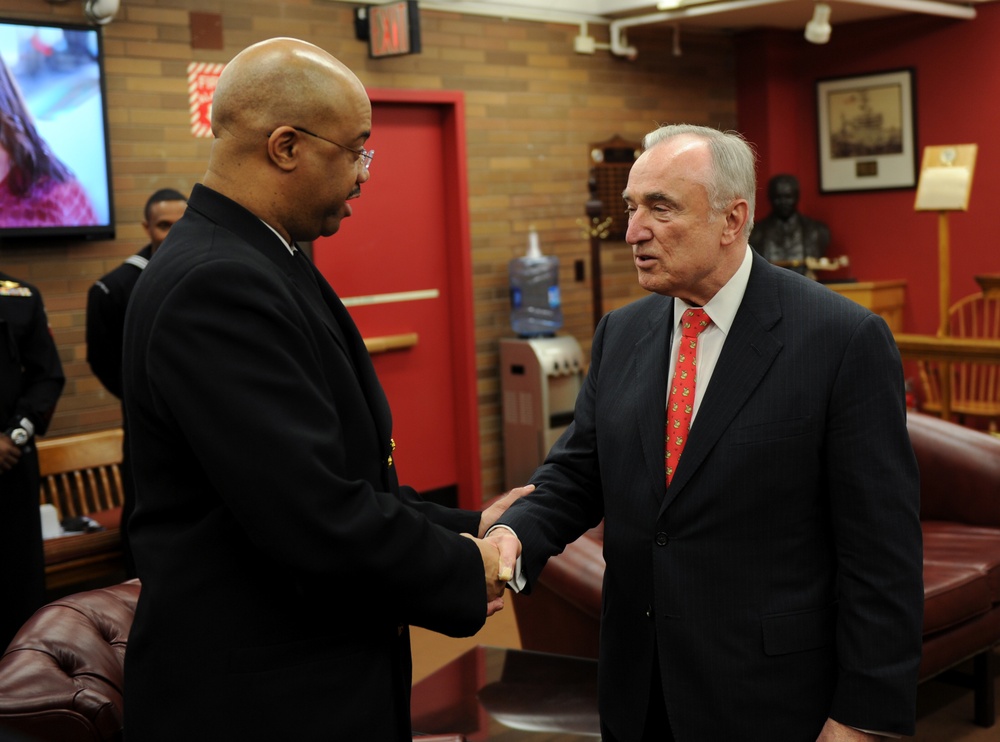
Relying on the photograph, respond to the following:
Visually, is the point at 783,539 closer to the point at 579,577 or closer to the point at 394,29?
the point at 579,577

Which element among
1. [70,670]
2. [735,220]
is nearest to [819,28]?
[735,220]

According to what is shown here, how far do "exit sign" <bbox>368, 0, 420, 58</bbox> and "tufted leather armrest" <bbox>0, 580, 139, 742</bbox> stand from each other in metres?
3.88

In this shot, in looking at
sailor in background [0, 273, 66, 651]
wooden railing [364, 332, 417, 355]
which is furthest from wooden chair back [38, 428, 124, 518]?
wooden railing [364, 332, 417, 355]

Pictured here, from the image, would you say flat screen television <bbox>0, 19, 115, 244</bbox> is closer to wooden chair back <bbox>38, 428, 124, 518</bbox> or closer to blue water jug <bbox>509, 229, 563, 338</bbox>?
wooden chair back <bbox>38, 428, 124, 518</bbox>

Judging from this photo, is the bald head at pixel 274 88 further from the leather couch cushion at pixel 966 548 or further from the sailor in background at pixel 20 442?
the leather couch cushion at pixel 966 548

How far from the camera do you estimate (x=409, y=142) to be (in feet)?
21.0

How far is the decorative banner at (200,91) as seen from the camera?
533cm

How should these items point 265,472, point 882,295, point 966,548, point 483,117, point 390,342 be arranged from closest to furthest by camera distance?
1. point 265,472
2. point 966,548
3. point 390,342
4. point 483,117
5. point 882,295

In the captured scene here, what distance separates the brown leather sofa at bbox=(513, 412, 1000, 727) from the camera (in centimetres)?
342

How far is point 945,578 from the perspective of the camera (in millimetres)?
3477

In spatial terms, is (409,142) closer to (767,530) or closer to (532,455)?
(532,455)

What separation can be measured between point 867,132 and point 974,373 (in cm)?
199

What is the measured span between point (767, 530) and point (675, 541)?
144 mm

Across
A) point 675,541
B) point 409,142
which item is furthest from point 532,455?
point 675,541
